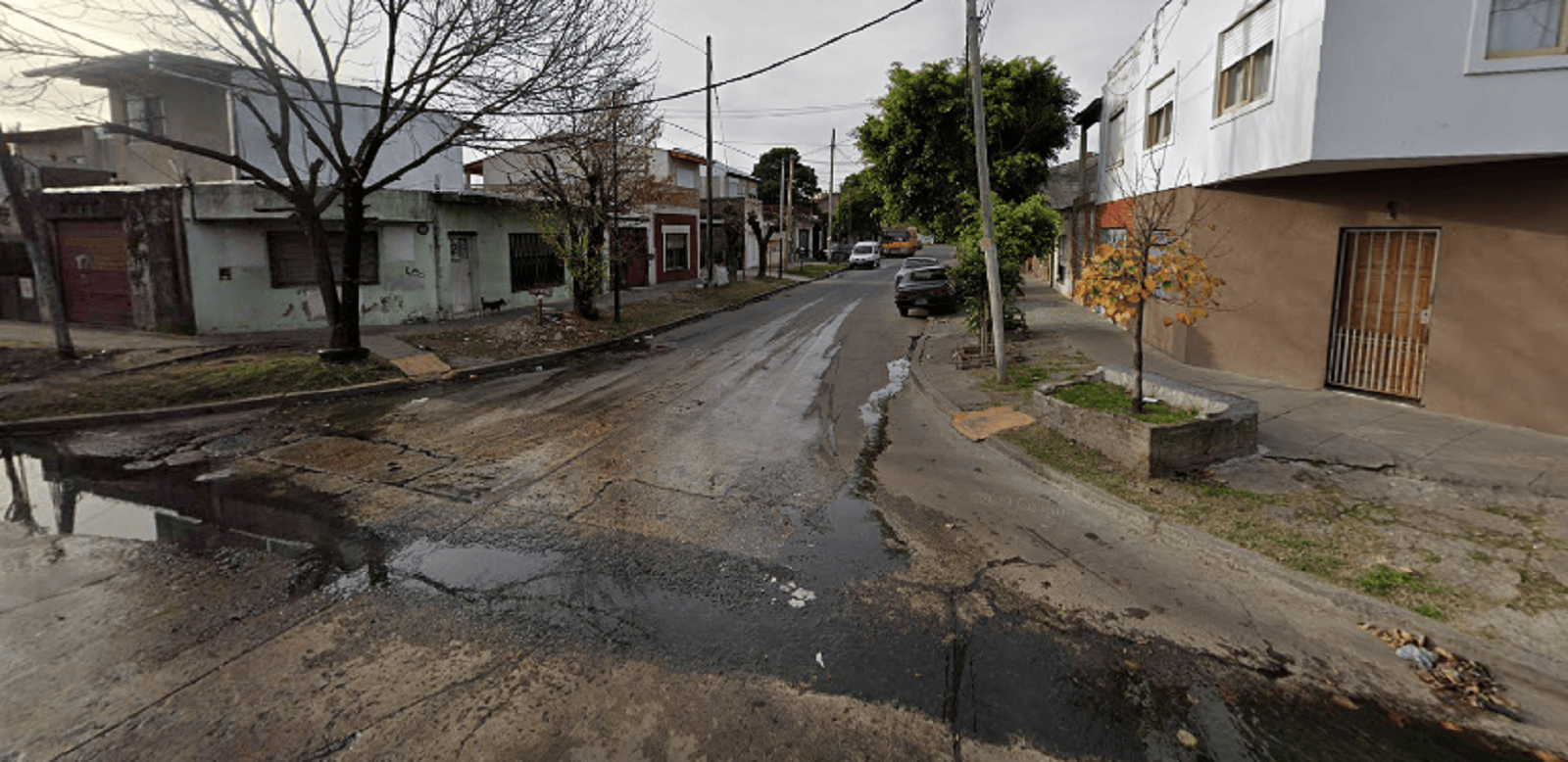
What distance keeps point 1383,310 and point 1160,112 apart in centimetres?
735

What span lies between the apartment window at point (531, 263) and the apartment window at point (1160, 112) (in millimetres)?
15127

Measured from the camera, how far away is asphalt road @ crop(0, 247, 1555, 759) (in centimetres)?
354

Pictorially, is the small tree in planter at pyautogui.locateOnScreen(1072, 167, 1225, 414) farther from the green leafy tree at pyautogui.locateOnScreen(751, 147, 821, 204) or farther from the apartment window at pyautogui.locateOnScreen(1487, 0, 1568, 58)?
the green leafy tree at pyautogui.locateOnScreen(751, 147, 821, 204)

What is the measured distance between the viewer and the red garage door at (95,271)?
1628 centimetres

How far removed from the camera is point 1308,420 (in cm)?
891

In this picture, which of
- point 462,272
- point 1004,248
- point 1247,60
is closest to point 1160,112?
point 1004,248

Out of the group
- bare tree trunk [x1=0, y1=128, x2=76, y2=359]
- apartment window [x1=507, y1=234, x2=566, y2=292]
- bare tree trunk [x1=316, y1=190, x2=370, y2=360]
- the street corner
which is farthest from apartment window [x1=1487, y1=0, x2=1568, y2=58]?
bare tree trunk [x1=0, y1=128, x2=76, y2=359]

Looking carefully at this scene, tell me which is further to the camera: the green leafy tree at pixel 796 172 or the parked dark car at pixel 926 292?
the green leafy tree at pixel 796 172

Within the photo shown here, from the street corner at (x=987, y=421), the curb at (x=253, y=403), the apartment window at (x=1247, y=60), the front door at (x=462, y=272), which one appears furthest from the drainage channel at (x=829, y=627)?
the front door at (x=462, y=272)

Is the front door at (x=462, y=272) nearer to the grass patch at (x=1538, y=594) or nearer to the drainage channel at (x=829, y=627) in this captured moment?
the drainage channel at (x=829, y=627)

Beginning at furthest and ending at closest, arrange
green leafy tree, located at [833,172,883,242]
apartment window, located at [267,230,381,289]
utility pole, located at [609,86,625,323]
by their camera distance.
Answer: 1. green leafy tree, located at [833,172,883,242]
2. utility pole, located at [609,86,625,323]
3. apartment window, located at [267,230,381,289]

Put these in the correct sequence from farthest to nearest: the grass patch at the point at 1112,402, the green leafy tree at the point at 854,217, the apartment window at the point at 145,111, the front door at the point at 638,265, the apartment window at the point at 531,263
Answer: the green leafy tree at the point at 854,217 → the front door at the point at 638,265 → the apartment window at the point at 531,263 → the apartment window at the point at 145,111 → the grass patch at the point at 1112,402

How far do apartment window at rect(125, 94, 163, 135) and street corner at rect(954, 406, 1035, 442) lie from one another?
68.1 feet

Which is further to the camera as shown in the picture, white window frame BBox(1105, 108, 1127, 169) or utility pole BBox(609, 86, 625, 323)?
white window frame BBox(1105, 108, 1127, 169)
